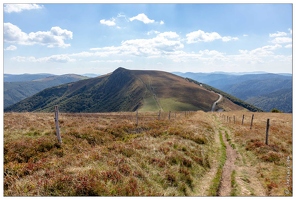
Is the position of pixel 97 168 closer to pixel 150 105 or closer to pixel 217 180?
pixel 217 180

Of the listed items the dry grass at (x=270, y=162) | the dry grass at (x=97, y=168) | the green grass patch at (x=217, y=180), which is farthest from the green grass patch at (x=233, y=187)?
the dry grass at (x=97, y=168)

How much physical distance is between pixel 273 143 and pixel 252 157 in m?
4.96

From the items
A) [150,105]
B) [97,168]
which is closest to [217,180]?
[97,168]

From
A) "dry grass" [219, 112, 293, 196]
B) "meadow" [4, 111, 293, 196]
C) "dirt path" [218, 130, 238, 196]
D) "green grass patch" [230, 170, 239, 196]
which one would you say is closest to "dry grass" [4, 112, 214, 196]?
"meadow" [4, 111, 293, 196]

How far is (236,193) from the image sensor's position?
35.1ft

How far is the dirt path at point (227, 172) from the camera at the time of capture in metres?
10.9

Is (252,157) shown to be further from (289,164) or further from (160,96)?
(160,96)

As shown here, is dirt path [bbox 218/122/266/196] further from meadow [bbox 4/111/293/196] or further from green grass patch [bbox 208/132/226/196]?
green grass patch [bbox 208/132/226/196]

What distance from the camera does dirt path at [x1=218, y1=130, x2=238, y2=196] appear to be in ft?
35.9

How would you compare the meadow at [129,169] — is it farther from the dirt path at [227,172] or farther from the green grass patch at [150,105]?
the green grass patch at [150,105]

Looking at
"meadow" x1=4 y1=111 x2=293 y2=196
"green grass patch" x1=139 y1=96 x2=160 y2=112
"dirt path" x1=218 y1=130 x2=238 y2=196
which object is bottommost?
"green grass patch" x1=139 y1=96 x2=160 y2=112

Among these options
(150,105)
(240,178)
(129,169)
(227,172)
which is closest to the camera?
(129,169)

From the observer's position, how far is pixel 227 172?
14.0 m

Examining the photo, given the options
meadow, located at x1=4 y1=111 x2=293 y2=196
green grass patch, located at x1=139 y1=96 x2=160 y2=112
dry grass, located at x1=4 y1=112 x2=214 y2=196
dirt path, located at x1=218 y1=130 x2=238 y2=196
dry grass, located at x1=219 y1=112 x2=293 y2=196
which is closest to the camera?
dry grass, located at x1=4 y1=112 x2=214 y2=196
